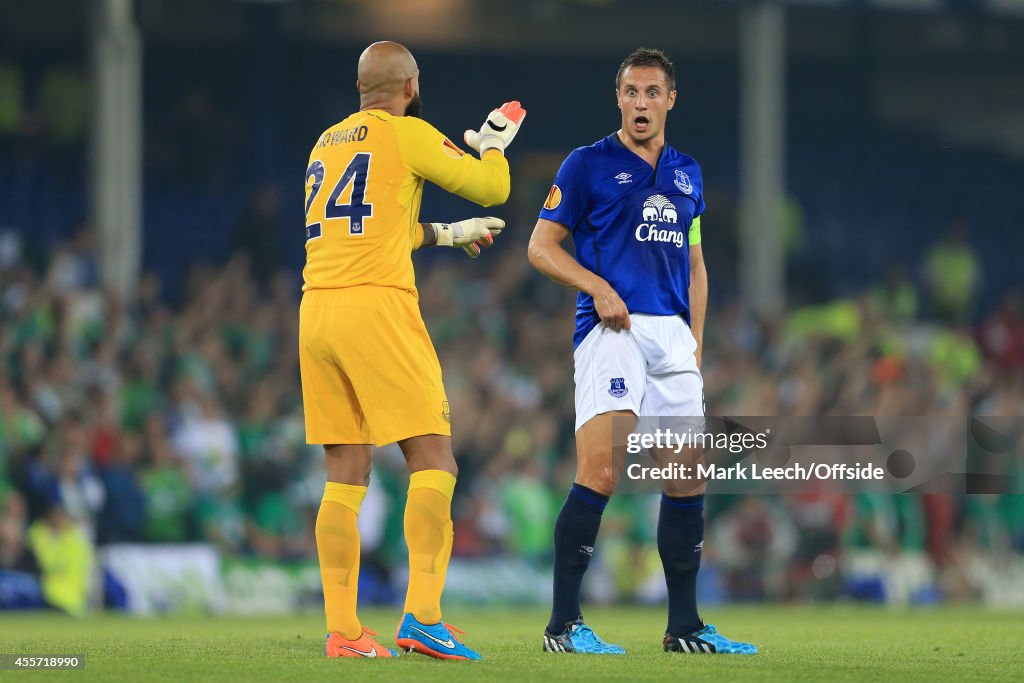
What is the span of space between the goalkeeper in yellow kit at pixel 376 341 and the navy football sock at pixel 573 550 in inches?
19.3

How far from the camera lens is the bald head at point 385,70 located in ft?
21.1

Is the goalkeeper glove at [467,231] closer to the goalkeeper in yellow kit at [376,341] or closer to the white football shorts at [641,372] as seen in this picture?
the goalkeeper in yellow kit at [376,341]

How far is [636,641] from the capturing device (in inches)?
299

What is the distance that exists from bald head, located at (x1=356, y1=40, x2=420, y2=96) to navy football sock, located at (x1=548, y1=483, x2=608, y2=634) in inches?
72.1

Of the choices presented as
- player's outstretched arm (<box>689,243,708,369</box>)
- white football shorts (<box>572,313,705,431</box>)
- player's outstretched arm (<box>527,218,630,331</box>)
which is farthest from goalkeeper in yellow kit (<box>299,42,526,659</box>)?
player's outstretched arm (<box>689,243,708,369</box>)

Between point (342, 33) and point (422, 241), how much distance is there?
19.7 meters

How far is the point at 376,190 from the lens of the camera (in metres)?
6.30

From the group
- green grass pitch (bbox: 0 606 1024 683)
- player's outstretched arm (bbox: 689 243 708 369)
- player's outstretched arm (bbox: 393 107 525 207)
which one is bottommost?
green grass pitch (bbox: 0 606 1024 683)

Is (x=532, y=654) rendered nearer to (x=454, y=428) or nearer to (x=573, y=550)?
(x=573, y=550)

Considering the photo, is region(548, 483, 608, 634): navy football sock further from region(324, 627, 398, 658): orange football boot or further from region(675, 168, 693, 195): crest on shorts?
region(675, 168, 693, 195): crest on shorts

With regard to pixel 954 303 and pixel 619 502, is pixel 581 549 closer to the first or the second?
pixel 619 502

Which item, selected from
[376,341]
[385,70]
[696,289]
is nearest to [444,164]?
[385,70]

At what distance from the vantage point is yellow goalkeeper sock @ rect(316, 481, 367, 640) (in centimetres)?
628

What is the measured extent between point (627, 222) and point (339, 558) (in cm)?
189
